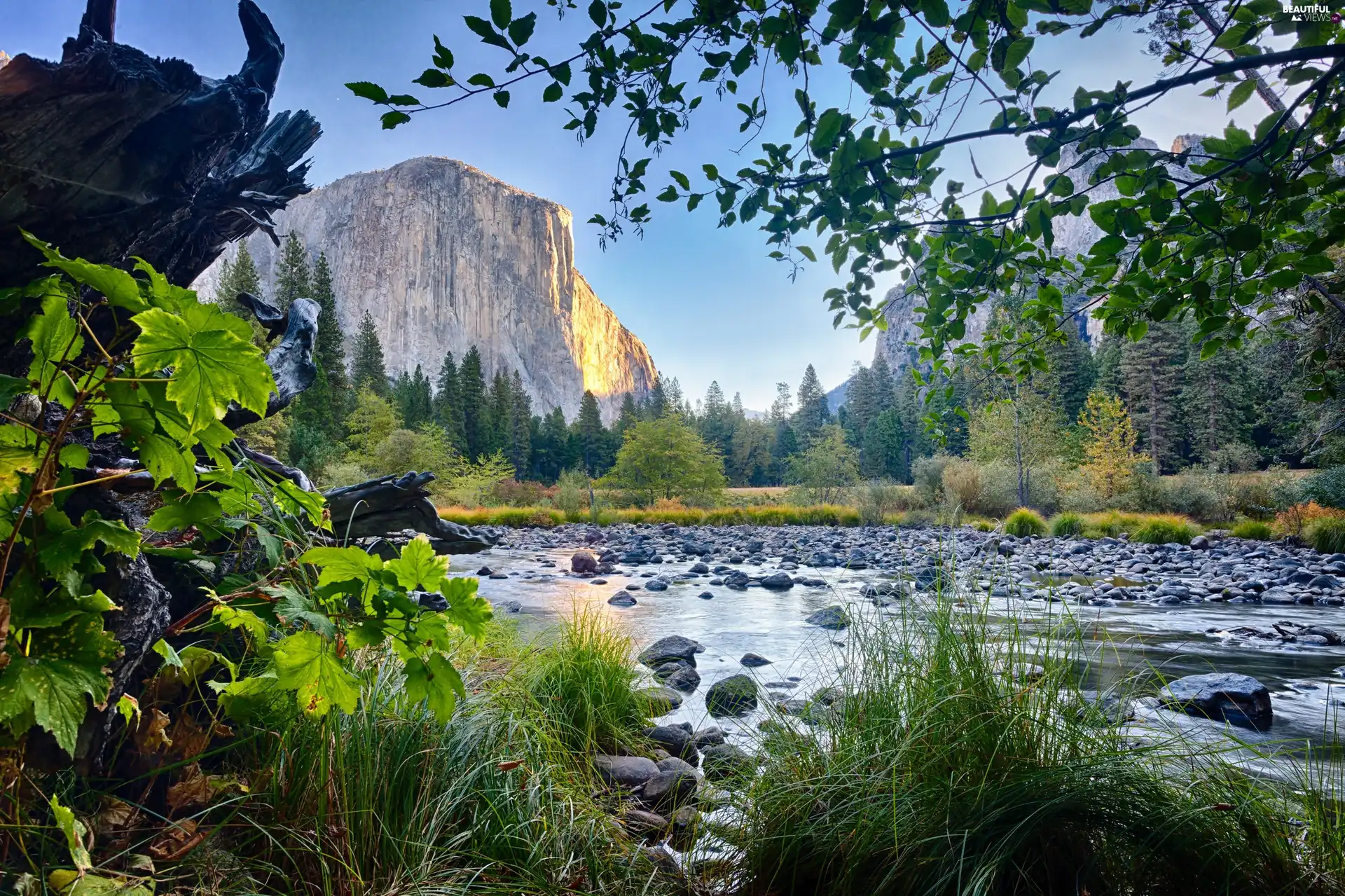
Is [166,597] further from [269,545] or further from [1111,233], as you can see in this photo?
[1111,233]

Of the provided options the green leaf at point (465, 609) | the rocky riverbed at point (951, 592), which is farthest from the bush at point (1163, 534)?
the green leaf at point (465, 609)

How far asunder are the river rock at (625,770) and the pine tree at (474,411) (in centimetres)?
3895

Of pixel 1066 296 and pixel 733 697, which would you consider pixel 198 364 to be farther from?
pixel 733 697

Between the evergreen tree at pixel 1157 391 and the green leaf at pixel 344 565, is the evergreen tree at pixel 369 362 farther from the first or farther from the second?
the evergreen tree at pixel 1157 391

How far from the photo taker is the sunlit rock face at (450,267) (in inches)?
3403

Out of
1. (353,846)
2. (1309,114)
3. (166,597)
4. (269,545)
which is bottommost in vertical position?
(353,846)

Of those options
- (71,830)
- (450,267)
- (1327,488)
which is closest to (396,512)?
(71,830)

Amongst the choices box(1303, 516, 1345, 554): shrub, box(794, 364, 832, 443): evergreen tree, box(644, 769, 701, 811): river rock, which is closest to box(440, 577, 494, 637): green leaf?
box(644, 769, 701, 811): river rock

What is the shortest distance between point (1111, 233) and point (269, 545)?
1.76m

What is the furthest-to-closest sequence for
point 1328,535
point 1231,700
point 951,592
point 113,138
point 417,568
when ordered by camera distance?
1. point 1328,535
2. point 1231,700
3. point 951,592
4. point 113,138
5. point 417,568

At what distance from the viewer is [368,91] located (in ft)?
3.05

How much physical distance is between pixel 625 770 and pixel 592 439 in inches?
1902

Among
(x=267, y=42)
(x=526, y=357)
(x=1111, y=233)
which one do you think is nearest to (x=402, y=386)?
(x=267, y=42)

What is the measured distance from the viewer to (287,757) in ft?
4.87
